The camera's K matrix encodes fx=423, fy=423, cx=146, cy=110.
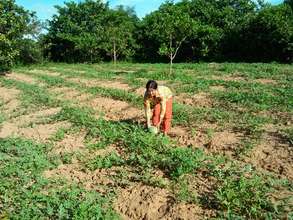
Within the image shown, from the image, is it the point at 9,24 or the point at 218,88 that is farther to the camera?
the point at 9,24

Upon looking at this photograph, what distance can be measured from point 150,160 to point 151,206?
1.57m

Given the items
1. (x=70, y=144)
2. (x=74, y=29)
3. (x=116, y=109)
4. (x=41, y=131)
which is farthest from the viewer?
(x=74, y=29)

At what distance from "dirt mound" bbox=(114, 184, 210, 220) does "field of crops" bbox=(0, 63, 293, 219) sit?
0.02 metres

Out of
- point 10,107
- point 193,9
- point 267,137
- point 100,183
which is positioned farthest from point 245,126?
point 193,9

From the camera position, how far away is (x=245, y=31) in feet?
110

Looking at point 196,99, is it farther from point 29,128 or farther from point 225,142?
point 29,128

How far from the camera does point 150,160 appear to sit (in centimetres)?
763

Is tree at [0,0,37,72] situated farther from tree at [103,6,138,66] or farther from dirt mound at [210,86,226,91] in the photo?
dirt mound at [210,86,226,91]

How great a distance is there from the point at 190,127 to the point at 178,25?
35.0 feet

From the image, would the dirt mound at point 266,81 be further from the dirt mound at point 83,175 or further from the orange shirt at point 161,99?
the dirt mound at point 83,175

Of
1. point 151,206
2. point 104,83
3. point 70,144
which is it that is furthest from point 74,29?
point 151,206

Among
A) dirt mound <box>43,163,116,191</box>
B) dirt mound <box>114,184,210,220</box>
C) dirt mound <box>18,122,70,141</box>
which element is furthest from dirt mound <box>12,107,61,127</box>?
dirt mound <box>114,184,210,220</box>

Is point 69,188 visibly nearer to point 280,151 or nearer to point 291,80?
point 280,151

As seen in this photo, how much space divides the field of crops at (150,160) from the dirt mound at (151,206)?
2 cm
